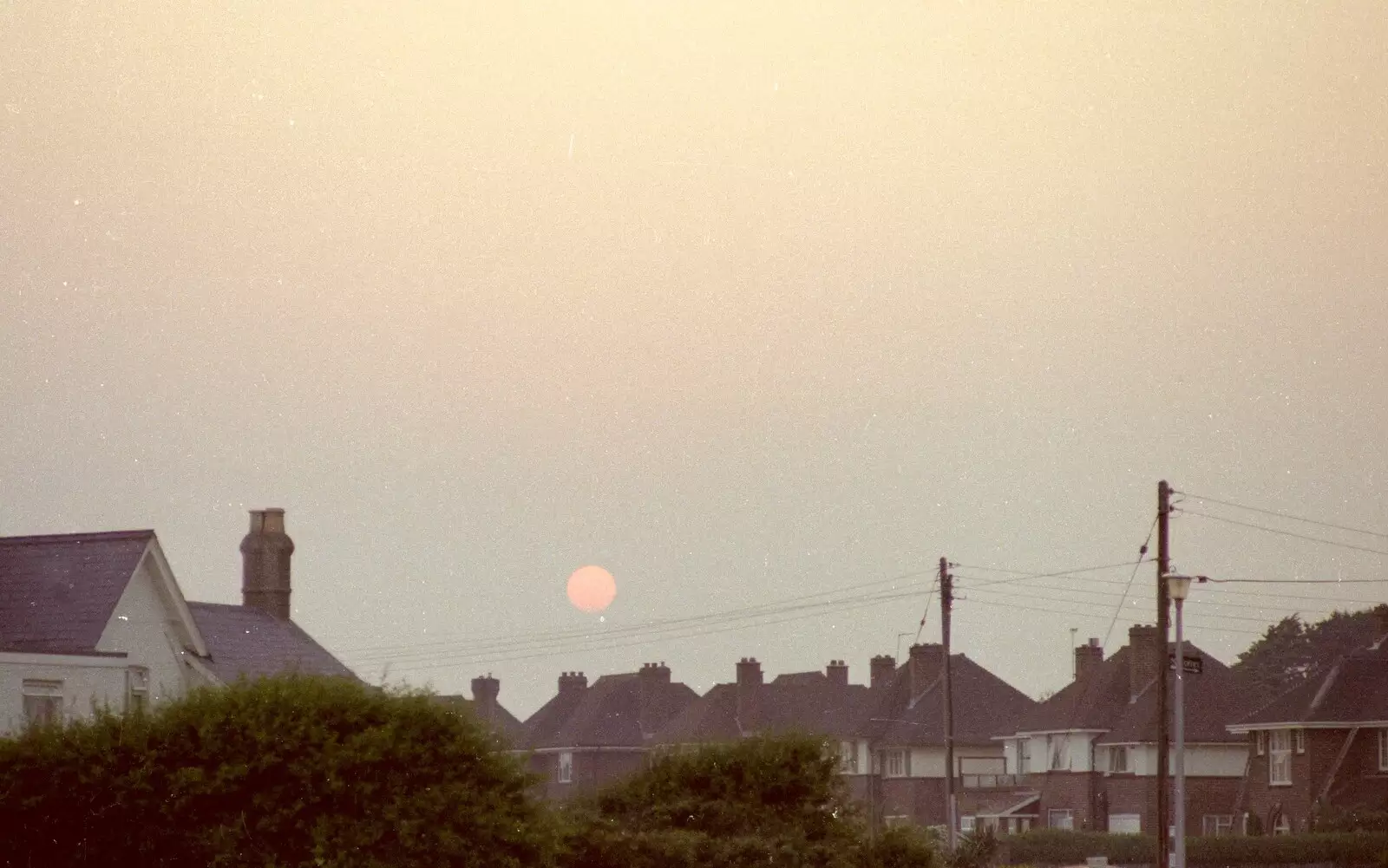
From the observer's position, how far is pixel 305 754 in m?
15.7

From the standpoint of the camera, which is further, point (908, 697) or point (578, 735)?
point (578, 735)

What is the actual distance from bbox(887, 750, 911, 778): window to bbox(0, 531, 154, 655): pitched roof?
54.6 meters

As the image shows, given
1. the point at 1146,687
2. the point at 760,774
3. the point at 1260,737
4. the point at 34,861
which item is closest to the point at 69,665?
the point at 760,774

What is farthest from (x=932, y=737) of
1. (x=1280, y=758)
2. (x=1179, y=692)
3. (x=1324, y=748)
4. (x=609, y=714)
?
(x=1179, y=692)

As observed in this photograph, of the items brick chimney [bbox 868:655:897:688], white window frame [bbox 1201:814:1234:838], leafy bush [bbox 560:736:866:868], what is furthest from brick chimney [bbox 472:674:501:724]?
leafy bush [bbox 560:736:866:868]

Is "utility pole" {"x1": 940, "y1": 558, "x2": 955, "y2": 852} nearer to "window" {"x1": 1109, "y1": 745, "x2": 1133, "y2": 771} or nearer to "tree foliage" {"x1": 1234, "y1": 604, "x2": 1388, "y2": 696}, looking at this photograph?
"window" {"x1": 1109, "y1": 745, "x2": 1133, "y2": 771}

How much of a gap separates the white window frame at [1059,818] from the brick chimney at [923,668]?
12534mm

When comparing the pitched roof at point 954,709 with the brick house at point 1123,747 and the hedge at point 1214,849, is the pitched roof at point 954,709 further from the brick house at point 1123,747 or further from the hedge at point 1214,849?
the hedge at point 1214,849

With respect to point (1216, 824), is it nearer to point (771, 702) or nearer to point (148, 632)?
point (771, 702)

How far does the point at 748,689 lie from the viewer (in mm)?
103312

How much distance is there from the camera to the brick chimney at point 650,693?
10869 centimetres

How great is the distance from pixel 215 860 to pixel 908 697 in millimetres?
80808

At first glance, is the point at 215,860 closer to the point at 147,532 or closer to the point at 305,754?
the point at 305,754

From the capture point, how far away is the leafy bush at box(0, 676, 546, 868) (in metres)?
15.3
